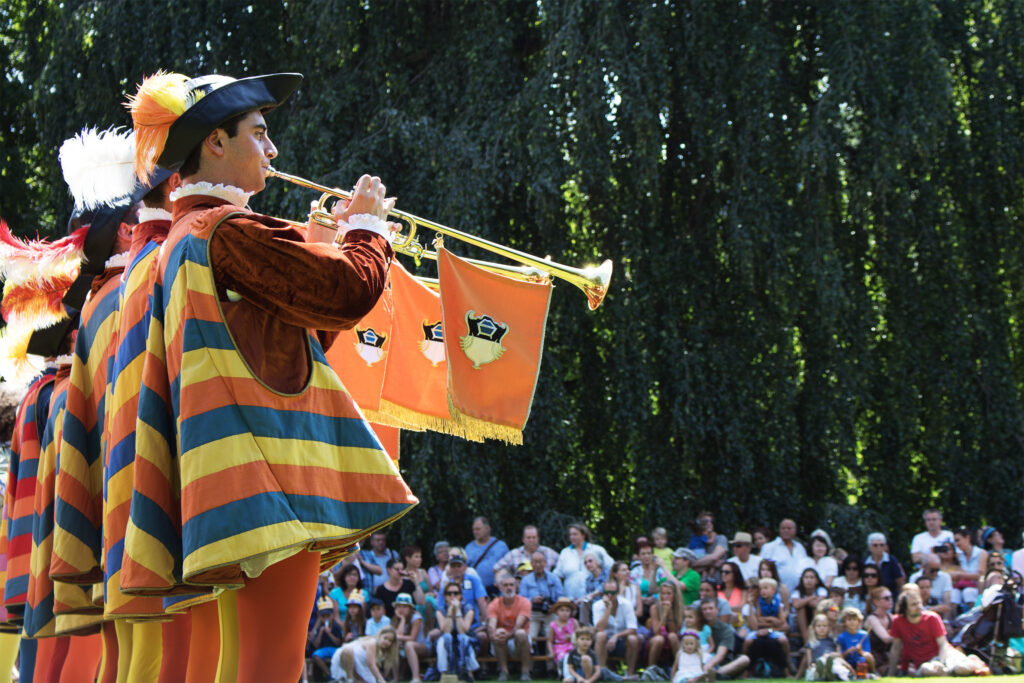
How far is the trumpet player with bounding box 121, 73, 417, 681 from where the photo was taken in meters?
2.61

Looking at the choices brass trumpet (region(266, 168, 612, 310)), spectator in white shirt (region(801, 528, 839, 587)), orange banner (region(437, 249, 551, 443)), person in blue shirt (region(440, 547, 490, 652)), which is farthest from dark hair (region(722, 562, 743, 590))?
orange banner (region(437, 249, 551, 443))

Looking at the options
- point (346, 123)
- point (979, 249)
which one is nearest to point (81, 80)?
point (346, 123)

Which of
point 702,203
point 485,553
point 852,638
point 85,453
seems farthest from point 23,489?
point 702,203

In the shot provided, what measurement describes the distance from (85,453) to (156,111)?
111 cm

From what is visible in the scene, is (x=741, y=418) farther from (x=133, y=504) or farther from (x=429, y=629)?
(x=133, y=504)

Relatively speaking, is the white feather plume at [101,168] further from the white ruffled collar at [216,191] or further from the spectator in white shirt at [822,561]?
the spectator in white shirt at [822,561]

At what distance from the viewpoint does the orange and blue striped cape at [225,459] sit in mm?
2596

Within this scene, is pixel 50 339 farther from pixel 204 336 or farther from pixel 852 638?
pixel 852 638

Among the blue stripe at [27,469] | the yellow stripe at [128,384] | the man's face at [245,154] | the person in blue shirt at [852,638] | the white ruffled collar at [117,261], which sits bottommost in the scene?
the person in blue shirt at [852,638]

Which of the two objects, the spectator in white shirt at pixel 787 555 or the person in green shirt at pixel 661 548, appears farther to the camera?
the person in green shirt at pixel 661 548

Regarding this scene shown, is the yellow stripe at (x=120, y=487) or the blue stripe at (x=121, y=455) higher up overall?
the blue stripe at (x=121, y=455)

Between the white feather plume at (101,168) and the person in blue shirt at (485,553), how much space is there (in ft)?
24.4

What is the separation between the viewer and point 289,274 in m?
2.70

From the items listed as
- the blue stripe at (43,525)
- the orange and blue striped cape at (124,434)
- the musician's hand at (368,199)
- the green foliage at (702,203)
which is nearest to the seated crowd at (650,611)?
the green foliage at (702,203)
